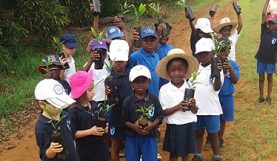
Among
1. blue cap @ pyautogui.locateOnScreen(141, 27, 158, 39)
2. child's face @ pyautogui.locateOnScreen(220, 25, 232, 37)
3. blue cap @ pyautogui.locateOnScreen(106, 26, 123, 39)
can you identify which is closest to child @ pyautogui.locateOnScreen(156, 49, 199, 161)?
blue cap @ pyautogui.locateOnScreen(141, 27, 158, 39)

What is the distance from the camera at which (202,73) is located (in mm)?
4875

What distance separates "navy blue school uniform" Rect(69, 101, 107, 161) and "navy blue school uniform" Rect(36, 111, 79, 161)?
151 millimetres

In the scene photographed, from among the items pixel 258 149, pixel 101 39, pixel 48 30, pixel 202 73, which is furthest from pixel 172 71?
pixel 48 30

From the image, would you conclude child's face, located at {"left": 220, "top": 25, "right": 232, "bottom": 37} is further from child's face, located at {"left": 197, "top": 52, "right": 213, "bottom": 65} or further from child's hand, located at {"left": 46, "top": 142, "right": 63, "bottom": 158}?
child's hand, located at {"left": 46, "top": 142, "right": 63, "bottom": 158}

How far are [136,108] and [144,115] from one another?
0.48ft

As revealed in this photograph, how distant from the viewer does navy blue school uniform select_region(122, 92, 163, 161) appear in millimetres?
4262

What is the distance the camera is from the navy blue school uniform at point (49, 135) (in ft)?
10.9

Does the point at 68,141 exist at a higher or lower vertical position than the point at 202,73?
lower

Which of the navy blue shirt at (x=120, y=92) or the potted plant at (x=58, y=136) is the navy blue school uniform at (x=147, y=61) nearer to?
the navy blue shirt at (x=120, y=92)

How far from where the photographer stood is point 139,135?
171 inches

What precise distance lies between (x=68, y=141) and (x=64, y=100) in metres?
0.41

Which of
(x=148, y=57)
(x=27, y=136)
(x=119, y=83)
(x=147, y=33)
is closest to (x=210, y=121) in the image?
(x=148, y=57)

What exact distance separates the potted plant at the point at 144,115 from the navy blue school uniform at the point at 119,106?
0.52 metres

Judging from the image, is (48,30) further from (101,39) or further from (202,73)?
(202,73)
